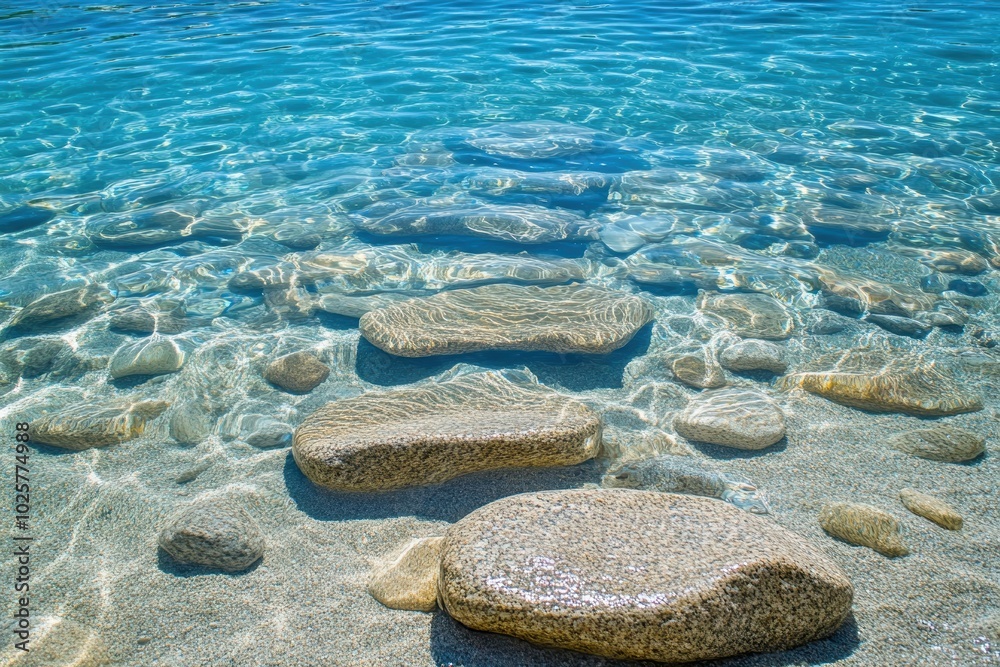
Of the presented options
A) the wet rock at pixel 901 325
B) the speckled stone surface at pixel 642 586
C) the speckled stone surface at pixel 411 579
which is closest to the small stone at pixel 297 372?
the speckled stone surface at pixel 411 579

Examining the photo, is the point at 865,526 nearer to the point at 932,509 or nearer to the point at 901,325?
the point at 932,509

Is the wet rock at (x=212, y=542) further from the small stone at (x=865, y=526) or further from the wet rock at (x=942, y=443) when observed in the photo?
the wet rock at (x=942, y=443)

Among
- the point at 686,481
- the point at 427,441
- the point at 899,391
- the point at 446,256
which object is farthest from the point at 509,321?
the point at 899,391

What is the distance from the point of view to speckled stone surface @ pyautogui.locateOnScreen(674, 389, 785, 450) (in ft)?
14.4

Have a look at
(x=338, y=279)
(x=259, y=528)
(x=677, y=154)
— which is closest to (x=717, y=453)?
(x=259, y=528)

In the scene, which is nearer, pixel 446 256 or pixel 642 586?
pixel 642 586

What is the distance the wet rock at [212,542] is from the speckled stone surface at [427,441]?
572mm

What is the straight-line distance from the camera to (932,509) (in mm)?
3699

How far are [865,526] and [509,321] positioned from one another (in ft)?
9.93

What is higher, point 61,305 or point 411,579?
point 411,579

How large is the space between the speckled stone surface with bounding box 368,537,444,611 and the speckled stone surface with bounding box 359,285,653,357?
2109 mm

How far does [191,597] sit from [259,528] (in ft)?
Result: 1.76

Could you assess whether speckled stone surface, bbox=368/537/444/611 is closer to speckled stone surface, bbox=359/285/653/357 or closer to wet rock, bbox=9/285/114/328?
speckled stone surface, bbox=359/285/653/357

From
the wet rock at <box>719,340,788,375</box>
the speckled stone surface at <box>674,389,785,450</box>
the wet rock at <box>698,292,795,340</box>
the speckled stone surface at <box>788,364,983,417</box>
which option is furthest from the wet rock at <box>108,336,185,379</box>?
the speckled stone surface at <box>788,364,983,417</box>
